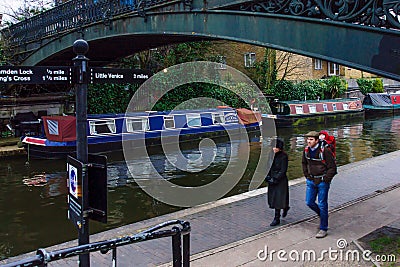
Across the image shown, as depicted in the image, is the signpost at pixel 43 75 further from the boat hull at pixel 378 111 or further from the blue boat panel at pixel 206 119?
the boat hull at pixel 378 111

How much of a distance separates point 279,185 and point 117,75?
11.4 feet

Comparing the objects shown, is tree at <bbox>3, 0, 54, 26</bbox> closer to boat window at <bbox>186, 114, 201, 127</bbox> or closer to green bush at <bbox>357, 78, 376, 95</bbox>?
boat window at <bbox>186, 114, 201, 127</bbox>

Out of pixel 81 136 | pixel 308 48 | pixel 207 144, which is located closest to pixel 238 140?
pixel 207 144

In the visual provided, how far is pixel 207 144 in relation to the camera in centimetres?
1798

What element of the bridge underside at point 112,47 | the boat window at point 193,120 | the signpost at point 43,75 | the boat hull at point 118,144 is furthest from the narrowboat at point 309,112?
the signpost at point 43,75

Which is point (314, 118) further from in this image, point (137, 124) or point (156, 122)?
point (137, 124)

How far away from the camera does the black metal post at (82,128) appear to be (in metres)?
3.52

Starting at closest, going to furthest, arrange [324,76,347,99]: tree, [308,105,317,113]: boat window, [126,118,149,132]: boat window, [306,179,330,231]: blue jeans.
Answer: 1. [306,179,330,231]: blue jeans
2. [126,118,149,132]: boat window
3. [308,105,317,113]: boat window
4. [324,76,347,99]: tree

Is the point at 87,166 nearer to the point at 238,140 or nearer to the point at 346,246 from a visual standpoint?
the point at 346,246

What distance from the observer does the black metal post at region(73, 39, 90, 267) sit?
352 cm

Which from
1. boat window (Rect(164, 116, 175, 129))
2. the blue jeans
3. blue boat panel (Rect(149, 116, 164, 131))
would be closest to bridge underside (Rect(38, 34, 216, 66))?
blue boat panel (Rect(149, 116, 164, 131))

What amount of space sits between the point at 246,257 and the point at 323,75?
1225 inches

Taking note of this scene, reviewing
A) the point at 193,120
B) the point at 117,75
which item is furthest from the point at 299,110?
the point at 117,75

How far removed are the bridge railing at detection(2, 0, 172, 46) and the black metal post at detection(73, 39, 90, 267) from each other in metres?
6.26
